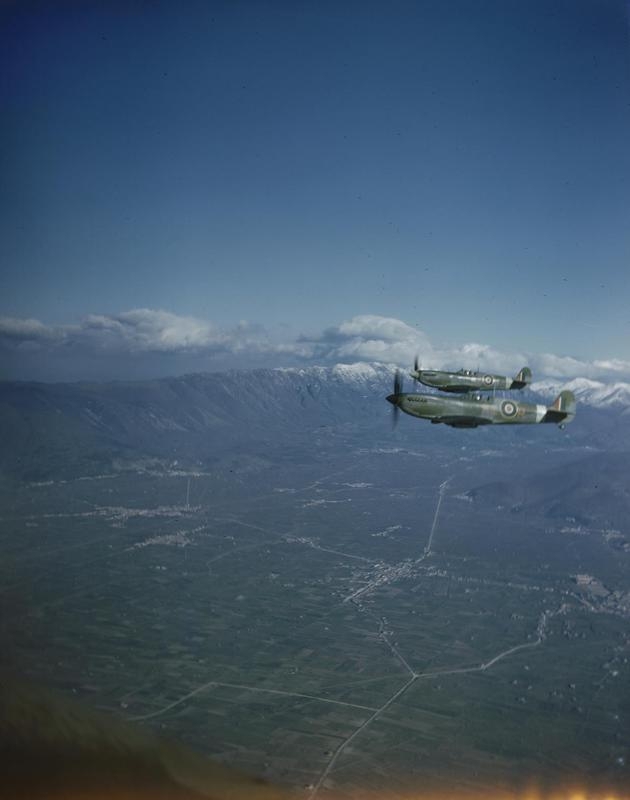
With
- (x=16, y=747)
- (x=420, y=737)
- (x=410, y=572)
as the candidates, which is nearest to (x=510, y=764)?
(x=420, y=737)

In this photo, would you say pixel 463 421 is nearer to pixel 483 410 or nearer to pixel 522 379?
pixel 483 410

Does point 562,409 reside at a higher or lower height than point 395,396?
lower

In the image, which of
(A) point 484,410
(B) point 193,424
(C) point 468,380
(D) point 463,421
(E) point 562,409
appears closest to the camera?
(A) point 484,410

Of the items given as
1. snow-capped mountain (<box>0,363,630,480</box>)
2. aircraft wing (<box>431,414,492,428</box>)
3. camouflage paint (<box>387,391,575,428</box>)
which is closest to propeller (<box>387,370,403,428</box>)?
camouflage paint (<box>387,391,575,428</box>)

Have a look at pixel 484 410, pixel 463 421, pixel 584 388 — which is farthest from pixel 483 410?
pixel 584 388

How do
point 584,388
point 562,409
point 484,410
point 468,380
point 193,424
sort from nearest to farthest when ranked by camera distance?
point 484,410 < point 562,409 < point 468,380 < point 584,388 < point 193,424

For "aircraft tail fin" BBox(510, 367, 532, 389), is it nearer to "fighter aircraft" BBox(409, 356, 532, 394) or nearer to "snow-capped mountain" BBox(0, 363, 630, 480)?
"fighter aircraft" BBox(409, 356, 532, 394)

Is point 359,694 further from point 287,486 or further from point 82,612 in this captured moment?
point 287,486

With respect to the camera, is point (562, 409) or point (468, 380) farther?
point (468, 380)
